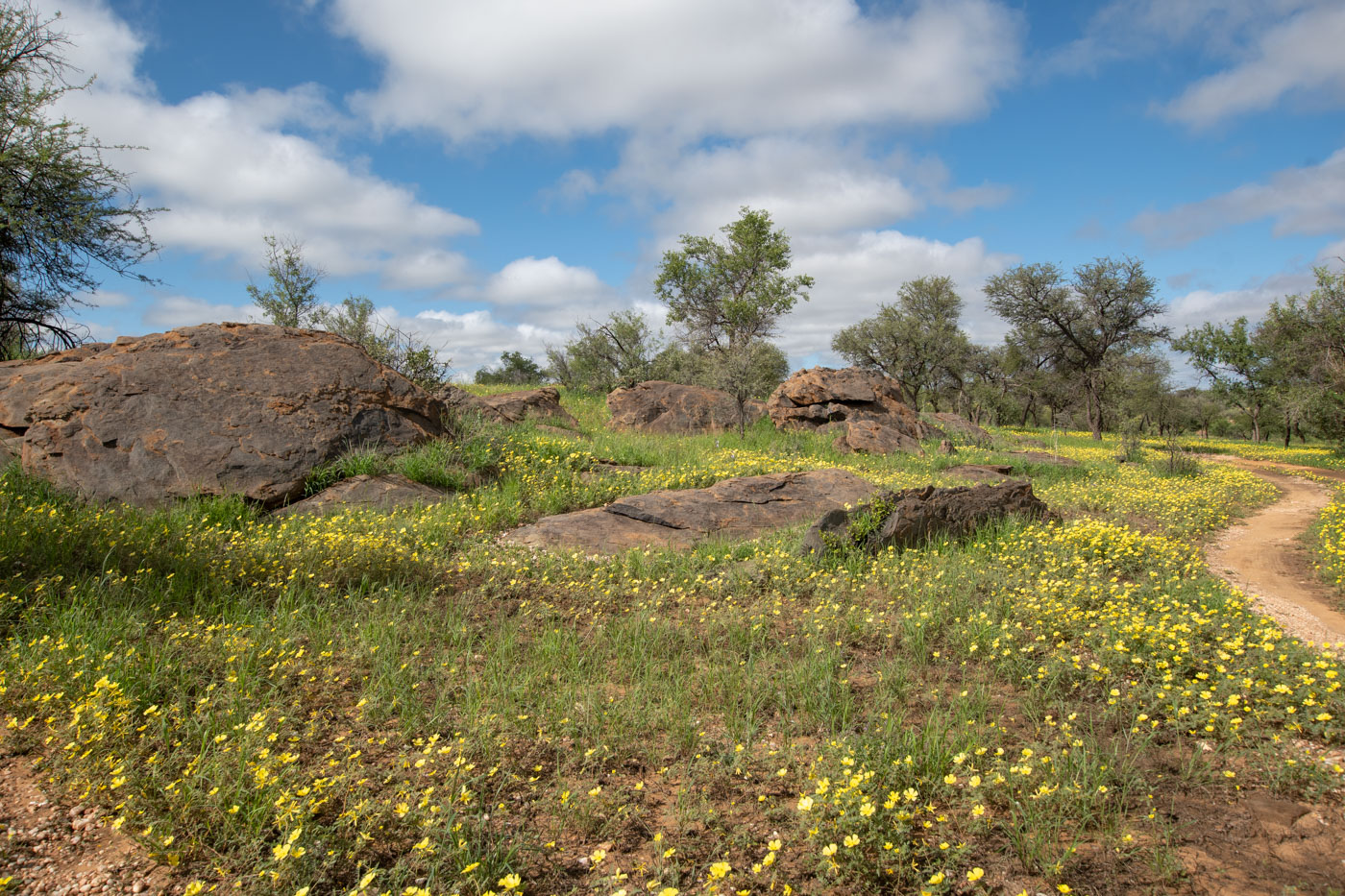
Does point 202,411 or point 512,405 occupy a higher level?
point 512,405

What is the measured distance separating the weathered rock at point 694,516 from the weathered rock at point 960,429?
11277 millimetres

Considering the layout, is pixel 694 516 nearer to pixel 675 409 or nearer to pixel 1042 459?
pixel 675 409

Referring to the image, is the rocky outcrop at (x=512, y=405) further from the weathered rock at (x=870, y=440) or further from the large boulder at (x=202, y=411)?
the weathered rock at (x=870, y=440)

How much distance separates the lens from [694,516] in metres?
8.35

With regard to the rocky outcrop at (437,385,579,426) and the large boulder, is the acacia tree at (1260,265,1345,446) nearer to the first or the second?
the rocky outcrop at (437,385,579,426)

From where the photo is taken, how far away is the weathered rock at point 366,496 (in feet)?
25.2

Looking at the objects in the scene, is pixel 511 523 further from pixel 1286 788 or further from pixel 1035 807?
pixel 1286 788

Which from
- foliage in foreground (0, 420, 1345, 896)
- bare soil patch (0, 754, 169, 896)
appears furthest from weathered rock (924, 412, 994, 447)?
bare soil patch (0, 754, 169, 896)

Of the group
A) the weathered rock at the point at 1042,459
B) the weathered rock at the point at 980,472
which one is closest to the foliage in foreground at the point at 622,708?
the weathered rock at the point at 980,472

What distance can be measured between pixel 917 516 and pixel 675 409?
37.8 feet

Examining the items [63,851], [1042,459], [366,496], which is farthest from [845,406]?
[63,851]

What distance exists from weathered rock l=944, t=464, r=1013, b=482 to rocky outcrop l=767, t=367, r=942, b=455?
2.33m

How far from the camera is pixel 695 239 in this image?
34625 mm

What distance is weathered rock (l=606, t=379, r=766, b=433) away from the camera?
59.0 ft
